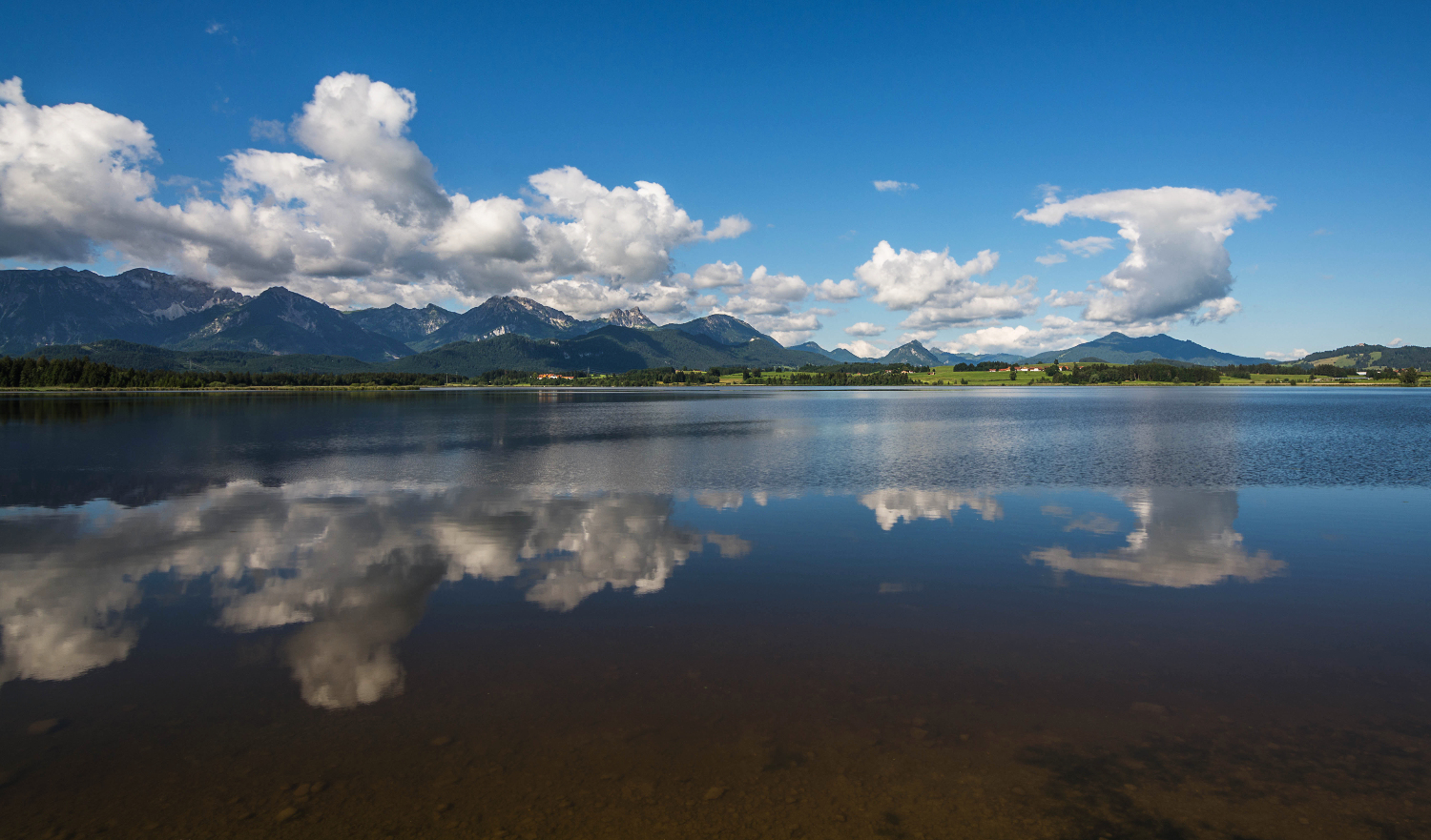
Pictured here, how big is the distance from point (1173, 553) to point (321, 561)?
24.8 m

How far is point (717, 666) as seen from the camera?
12438mm

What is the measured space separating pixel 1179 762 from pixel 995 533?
14.0m

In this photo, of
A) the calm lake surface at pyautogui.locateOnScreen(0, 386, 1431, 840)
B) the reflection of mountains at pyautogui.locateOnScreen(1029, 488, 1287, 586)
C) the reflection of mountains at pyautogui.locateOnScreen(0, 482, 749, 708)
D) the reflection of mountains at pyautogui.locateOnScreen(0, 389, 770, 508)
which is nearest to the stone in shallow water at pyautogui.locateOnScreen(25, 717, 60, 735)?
the calm lake surface at pyautogui.locateOnScreen(0, 386, 1431, 840)

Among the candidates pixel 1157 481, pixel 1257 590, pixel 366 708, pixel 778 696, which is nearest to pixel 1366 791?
pixel 778 696

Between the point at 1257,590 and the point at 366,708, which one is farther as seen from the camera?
the point at 1257,590

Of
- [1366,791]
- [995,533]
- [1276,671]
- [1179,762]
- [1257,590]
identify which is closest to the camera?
[1366,791]

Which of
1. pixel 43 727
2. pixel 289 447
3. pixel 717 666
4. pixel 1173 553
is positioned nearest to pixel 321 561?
pixel 43 727

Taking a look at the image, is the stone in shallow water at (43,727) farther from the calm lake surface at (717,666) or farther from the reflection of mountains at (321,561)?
the reflection of mountains at (321,561)

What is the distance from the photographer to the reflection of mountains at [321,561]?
13328 millimetres

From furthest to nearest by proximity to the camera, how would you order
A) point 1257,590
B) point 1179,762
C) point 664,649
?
point 1257,590 < point 664,649 < point 1179,762

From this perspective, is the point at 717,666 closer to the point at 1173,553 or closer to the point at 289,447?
the point at 1173,553

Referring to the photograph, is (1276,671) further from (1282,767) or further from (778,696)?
(778,696)

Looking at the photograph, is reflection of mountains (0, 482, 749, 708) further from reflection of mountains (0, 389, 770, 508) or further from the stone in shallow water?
reflection of mountains (0, 389, 770, 508)

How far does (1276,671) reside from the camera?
1227 centimetres
